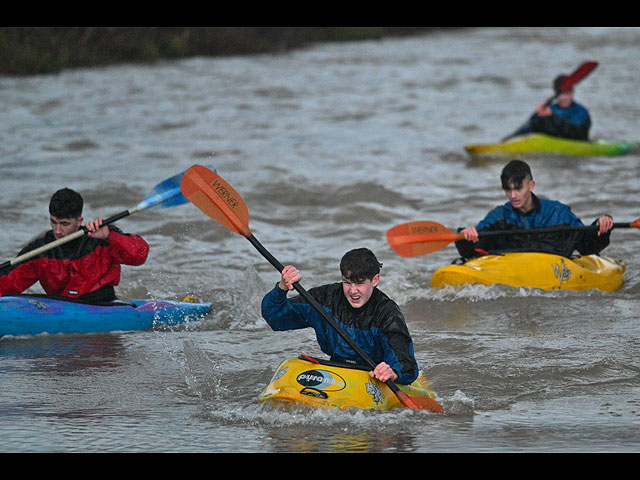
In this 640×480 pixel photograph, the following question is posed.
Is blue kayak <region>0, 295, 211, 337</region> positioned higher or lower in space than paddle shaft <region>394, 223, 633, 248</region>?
lower

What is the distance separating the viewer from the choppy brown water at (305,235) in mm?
5070

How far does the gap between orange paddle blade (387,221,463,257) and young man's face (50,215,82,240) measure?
2333 mm

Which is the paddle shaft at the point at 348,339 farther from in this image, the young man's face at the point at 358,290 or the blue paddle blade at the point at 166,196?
the blue paddle blade at the point at 166,196

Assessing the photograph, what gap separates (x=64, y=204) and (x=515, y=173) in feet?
9.98

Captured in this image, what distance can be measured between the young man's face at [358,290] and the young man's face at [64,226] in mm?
2188

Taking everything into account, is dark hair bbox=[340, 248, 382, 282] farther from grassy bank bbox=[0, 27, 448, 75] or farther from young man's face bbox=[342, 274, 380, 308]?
grassy bank bbox=[0, 27, 448, 75]

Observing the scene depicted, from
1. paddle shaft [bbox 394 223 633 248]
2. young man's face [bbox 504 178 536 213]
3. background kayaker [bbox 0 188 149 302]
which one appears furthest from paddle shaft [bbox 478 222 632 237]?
background kayaker [bbox 0 188 149 302]

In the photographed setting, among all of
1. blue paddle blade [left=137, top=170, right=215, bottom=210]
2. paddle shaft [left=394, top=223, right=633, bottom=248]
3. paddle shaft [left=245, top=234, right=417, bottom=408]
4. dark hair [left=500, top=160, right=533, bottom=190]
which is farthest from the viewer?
paddle shaft [left=394, top=223, right=633, bottom=248]

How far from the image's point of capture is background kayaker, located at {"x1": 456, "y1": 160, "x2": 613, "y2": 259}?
7559mm

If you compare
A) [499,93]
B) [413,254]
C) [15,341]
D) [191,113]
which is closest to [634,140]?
[499,93]

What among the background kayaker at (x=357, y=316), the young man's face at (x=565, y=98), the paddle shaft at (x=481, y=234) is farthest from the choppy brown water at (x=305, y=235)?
the young man's face at (x=565, y=98)

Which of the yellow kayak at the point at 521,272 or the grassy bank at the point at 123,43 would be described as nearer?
the yellow kayak at the point at 521,272

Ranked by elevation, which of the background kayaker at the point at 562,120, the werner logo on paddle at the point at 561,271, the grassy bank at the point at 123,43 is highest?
the grassy bank at the point at 123,43

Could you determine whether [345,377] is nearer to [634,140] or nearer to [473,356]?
[473,356]
